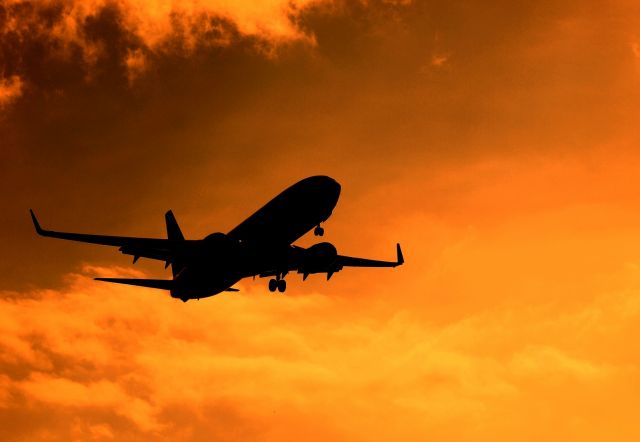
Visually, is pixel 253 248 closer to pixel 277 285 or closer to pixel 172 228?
pixel 277 285

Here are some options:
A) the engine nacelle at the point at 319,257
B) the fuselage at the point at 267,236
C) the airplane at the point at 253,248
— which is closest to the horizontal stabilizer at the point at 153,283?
the airplane at the point at 253,248

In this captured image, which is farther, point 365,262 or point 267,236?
point 365,262

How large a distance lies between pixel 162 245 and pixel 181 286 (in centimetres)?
465

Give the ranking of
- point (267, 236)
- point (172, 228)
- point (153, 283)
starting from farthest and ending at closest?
1. point (172, 228)
2. point (153, 283)
3. point (267, 236)

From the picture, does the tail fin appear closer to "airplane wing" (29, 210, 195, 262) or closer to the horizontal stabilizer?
the horizontal stabilizer

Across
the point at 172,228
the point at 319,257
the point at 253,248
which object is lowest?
the point at 253,248

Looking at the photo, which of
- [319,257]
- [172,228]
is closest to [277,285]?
[319,257]

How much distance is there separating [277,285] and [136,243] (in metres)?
12.5

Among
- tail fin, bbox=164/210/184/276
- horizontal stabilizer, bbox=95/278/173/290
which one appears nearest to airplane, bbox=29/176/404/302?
horizontal stabilizer, bbox=95/278/173/290

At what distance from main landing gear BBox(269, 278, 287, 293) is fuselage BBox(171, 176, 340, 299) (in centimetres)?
318

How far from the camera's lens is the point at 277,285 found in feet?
221

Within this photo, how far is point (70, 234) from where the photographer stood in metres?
62.3

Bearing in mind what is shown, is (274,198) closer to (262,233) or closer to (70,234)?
(262,233)

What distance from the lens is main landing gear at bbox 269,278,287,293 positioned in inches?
2645
